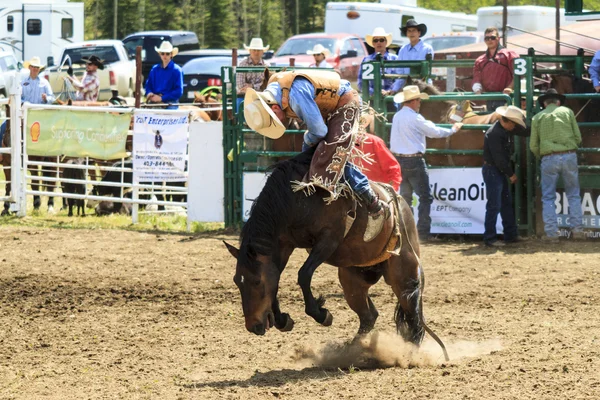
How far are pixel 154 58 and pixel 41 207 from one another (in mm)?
13687

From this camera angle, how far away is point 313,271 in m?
6.03

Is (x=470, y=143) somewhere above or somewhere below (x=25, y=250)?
above

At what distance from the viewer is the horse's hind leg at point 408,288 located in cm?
673

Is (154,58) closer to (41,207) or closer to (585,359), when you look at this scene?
(41,207)

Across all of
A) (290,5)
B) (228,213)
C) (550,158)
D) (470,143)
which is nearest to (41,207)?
(228,213)

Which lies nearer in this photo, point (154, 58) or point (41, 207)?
point (41, 207)

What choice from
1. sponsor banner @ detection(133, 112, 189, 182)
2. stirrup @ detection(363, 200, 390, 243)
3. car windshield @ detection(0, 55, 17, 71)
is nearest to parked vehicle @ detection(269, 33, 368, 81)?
car windshield @ detection(0, 55, 17, 71)

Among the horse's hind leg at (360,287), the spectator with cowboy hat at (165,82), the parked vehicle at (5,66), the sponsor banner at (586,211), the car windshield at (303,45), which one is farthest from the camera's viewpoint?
the parked vehicle at (5,66)

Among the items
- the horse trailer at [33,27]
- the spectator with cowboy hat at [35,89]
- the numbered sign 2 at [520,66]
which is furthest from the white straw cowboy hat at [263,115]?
the horse trailer at [33,27]

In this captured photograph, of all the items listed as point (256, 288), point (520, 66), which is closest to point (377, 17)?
point (520, 66)

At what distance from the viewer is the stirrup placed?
6.41 m

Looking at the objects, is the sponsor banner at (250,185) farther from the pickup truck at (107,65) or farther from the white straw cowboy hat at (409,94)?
the pickup truck at (107,65)

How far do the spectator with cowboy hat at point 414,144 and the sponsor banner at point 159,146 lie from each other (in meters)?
2.99

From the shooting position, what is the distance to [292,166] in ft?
20.5
